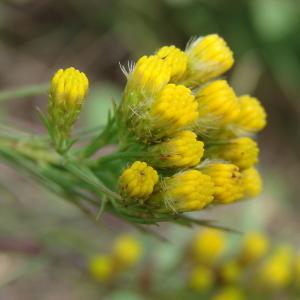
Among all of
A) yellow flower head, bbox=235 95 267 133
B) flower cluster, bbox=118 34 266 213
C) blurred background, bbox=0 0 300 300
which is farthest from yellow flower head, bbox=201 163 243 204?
blurred background, bbox=0 0 300 300

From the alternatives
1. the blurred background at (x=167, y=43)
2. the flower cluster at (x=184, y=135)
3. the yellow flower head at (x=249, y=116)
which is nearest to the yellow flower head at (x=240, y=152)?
the flower cluster at (x=184, y=135)

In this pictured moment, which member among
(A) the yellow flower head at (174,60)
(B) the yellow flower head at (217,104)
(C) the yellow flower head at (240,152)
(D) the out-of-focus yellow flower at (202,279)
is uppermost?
(A) the yellow flower head at (174,60)

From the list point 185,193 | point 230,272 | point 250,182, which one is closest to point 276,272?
point 230,272

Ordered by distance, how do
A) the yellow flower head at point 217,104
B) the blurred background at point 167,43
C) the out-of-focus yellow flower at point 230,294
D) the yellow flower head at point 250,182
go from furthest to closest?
the blurred background at point 167,43
the out-of-focus yellow flower at point 230,294
the yellow flower head at point 250,182
the yellow flower head at point 217,104

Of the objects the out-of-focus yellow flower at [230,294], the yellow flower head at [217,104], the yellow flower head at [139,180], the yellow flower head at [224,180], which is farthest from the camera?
the out-of-focus yellow flower at [230,294]

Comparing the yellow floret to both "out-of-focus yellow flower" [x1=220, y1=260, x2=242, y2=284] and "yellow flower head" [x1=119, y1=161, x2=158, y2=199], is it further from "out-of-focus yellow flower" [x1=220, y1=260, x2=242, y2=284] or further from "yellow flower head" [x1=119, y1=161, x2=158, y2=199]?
"out-of-focus yellow flower" [x1=220, y1=260, x2=242, y2=284]

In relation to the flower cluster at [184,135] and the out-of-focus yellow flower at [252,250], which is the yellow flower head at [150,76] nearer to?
the flower cluster at [184,135]

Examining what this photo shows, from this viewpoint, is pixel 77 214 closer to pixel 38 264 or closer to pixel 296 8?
pixel 38 264
